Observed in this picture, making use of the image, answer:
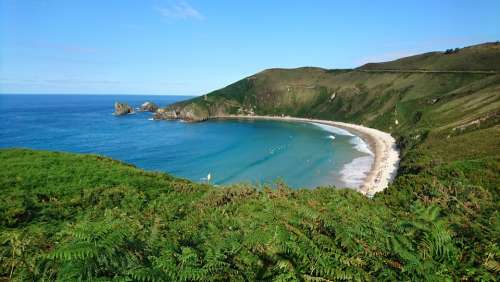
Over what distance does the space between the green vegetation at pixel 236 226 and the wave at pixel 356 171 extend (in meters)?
16.1

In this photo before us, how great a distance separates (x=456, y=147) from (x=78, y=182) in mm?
51178

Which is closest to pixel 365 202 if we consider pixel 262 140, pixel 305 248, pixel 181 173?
pixel 305 248

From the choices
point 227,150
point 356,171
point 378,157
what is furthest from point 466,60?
point 227,150

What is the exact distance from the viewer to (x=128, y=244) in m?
5.79

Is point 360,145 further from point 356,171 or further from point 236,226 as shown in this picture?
point 236,226

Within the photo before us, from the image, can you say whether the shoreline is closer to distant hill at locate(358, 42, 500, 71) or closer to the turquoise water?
the turquoise water

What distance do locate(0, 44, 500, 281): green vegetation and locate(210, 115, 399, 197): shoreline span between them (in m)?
11.1

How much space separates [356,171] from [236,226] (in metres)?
65.9

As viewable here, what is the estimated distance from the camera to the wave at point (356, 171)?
207 feet

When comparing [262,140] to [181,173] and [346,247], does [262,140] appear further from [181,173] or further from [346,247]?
[346,247]

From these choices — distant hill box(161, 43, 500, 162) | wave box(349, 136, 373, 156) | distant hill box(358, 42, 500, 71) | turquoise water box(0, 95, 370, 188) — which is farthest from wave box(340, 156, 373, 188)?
distant hill box(358, 42, 500, 71)

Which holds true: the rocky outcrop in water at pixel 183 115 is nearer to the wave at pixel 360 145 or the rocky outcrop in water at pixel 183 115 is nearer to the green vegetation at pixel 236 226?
the wave at pixel 360 145

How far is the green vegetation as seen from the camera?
521cm

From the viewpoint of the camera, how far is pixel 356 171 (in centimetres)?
7200
